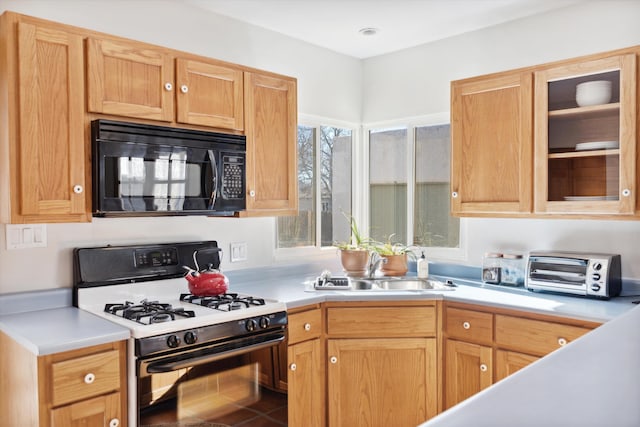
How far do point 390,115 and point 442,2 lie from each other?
105 cm

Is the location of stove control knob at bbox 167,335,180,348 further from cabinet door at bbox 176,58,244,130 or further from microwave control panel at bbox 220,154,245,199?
cabinet door at bbox 176,58,244,130

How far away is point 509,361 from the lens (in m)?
2.50

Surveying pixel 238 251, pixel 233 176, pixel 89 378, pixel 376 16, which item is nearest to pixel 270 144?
pixel 233 176

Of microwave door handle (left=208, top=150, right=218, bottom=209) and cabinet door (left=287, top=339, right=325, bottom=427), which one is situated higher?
microwave door handle (left=208, top=150, right=218, bottom=209)

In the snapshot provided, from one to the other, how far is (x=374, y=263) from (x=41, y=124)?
201 centimetres

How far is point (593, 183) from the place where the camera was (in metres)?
2.54

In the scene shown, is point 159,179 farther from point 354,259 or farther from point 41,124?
point 354,259

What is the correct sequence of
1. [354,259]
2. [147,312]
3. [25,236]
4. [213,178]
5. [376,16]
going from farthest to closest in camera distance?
[354,259], [376,16], [213,178], [25,236], [147,312]

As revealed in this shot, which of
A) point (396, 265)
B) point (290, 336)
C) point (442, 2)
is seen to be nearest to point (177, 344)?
point (290, 336)

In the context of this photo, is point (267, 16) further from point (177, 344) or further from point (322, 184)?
point (177, 344)

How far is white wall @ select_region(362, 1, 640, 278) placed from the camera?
2748 millimetres

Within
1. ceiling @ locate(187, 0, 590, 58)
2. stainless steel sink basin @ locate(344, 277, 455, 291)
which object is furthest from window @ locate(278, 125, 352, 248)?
ceiling @ locate(187, 0, 590, 58)

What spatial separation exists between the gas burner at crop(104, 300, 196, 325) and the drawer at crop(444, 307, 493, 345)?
1337mm

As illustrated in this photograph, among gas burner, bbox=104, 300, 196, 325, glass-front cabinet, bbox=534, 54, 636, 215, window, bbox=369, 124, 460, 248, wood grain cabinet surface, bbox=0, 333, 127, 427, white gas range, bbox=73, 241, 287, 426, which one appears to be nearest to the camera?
wood grain cabinet surface, bbox=0, 333, 127, 427
